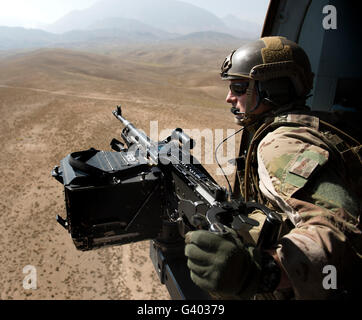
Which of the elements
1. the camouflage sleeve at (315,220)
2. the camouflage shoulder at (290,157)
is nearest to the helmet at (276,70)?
the camouflage shoulder at (290,157)

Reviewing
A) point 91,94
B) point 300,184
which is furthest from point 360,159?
point 91,94

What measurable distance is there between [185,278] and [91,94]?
13.1 meters

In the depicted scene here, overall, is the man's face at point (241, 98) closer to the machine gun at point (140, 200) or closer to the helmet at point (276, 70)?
the helmet at point (276, 70)

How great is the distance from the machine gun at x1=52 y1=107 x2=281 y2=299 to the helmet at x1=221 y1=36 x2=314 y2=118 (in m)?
0.98

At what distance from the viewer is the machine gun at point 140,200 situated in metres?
2.85

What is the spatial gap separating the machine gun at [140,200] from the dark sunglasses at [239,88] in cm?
84

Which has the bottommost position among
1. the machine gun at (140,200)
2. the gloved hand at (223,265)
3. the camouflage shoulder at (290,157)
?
the machine gun at (140,200)

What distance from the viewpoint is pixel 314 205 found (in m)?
1.69

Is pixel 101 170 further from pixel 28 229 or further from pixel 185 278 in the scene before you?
pixel 28 229

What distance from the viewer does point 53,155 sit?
812 centimetres

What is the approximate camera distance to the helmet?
2553 mm

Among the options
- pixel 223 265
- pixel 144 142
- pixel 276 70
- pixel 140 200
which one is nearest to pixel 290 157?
pixel 223 265

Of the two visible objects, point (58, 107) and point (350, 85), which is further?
point (58, 107)

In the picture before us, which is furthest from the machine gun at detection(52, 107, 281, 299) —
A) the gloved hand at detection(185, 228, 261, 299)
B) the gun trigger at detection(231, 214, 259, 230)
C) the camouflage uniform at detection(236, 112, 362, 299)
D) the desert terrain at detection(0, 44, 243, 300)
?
the desert terrain at detection(0, 44, 243, 300)
